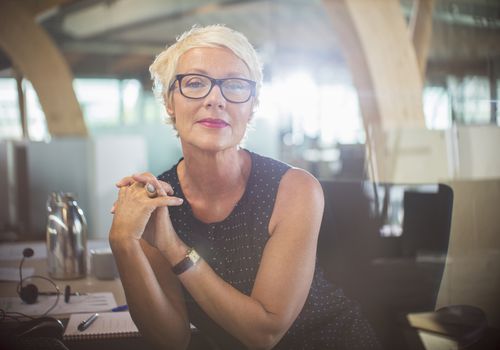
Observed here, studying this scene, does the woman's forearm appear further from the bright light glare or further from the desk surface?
the bright light glare

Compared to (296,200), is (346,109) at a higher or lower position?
higher

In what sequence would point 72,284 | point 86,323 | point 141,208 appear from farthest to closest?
point 72,284 → point 86,323 → point 141,208

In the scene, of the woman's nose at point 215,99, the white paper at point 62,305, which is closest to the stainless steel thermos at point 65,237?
the white paper at point 62,305

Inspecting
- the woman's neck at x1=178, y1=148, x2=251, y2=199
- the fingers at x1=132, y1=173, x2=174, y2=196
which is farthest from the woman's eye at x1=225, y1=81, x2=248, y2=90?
the fingers at x1=132, y1=173, x2=174, y2=196

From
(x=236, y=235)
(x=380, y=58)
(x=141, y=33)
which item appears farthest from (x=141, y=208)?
(x=380, y=58)

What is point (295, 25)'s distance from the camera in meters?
7.03

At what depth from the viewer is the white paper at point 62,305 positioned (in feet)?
4.63

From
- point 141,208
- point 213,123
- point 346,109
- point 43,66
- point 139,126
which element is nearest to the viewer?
point 141,208

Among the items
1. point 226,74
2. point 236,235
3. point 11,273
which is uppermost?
point 226,74

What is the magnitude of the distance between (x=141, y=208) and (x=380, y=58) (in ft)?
10.9

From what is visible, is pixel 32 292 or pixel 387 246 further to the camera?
pixel 387 246

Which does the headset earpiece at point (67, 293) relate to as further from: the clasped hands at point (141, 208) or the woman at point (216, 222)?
the clasped hands at point (141, 208)

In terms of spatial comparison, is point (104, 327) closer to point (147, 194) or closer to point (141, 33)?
point (147, 194)

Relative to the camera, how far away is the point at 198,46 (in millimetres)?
1229
